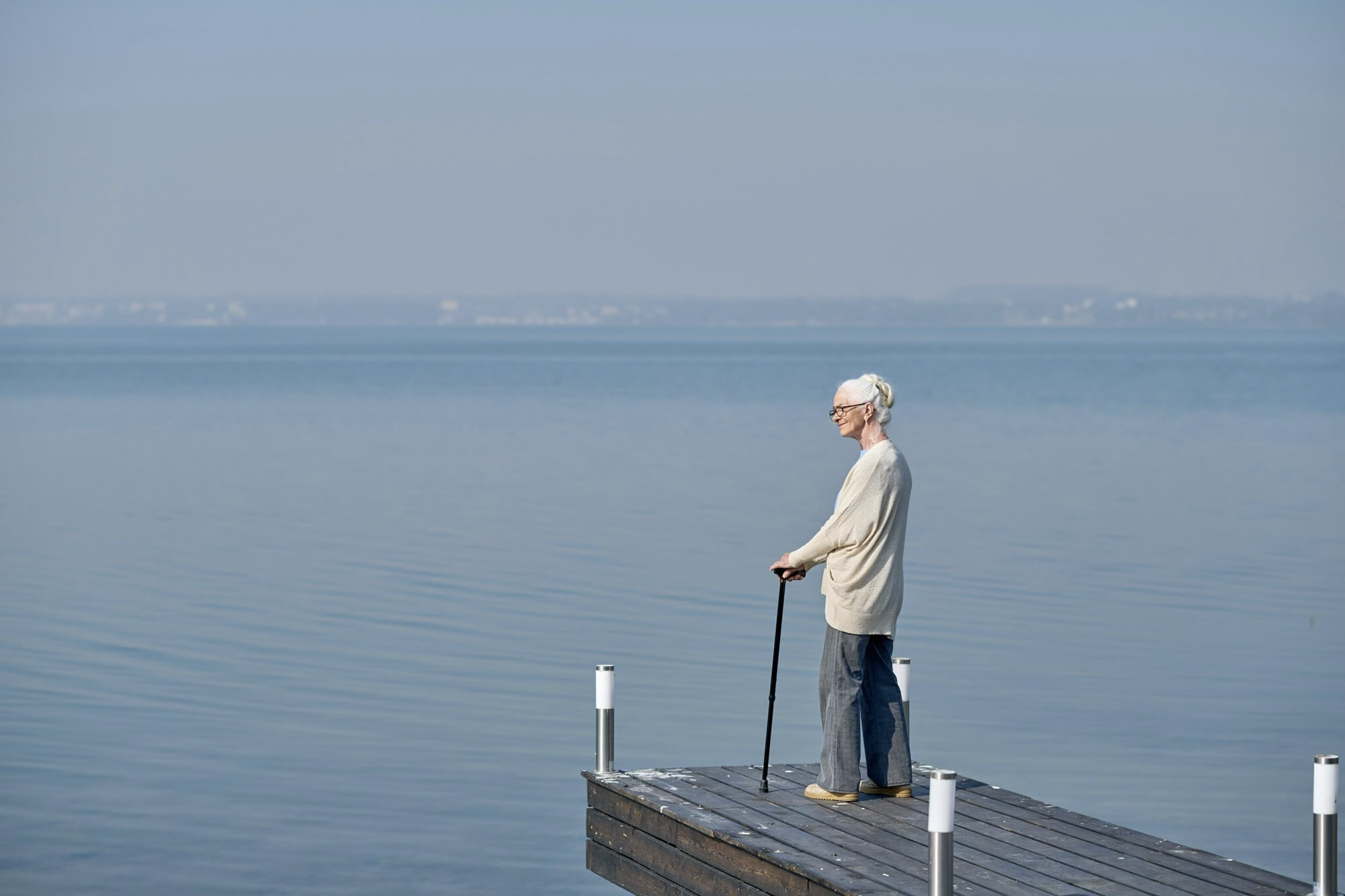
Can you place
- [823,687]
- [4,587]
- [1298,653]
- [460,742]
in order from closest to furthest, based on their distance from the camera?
[823,687] < [460,742] < [1298,653] < [4,587]

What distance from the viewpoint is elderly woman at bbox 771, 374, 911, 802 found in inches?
266

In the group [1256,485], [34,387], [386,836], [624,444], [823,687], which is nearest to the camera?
[823,687]

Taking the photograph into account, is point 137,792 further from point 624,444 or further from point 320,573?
point 624,444

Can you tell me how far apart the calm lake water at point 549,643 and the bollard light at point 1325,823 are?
3.63 meters

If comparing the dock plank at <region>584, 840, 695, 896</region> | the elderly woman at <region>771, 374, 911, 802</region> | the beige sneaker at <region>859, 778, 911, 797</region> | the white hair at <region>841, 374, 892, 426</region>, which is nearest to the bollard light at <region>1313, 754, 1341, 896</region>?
the elderly woman at <region>771, 374, 911, 802</region>

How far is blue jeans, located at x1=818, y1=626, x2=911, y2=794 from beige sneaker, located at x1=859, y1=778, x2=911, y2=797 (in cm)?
2

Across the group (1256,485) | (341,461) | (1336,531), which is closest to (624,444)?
(341,461)

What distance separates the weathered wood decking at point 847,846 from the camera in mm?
6000

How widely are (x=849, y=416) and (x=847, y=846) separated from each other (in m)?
1.59

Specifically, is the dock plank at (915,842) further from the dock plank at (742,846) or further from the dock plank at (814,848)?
the dock plank at (742,846)

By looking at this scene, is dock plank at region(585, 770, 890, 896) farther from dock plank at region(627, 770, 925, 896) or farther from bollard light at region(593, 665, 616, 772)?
bollard light at region(593, 665, 616, 772)

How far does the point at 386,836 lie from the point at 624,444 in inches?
1211

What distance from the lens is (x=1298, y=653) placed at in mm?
14883

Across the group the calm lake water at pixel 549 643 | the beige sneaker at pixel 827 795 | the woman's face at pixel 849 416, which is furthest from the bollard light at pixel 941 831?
the calm lake water at pixel 549 643
